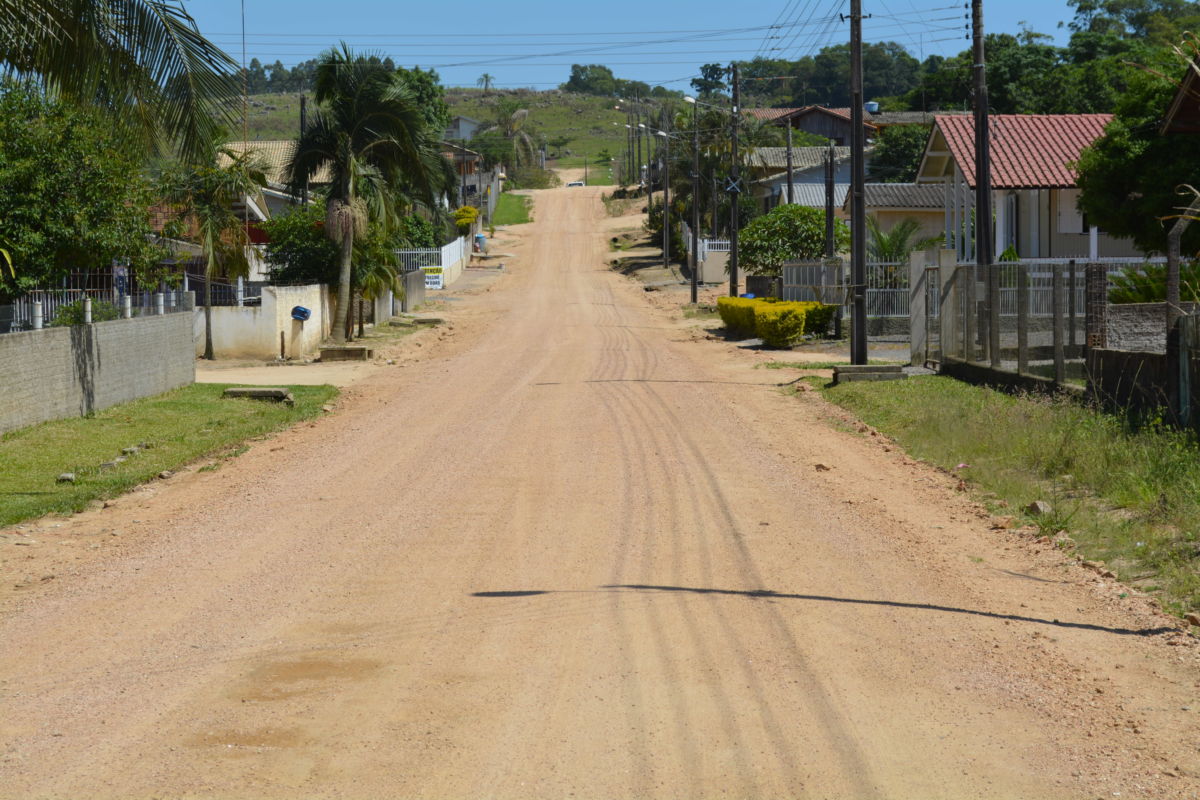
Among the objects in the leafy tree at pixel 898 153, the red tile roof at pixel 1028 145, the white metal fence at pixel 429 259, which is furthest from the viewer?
the leafy tree at pixel 898 153

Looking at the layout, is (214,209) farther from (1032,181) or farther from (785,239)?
(785,239)

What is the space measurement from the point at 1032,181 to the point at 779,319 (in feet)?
29.8

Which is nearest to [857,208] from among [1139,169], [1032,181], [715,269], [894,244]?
[1139,169]

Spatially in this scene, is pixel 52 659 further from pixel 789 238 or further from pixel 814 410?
pixel 789 238

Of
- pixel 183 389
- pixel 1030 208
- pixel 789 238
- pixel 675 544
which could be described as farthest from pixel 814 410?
pixel 789 238

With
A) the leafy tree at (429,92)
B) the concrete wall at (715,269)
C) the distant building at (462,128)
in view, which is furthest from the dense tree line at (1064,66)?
the distant building at (462,128)

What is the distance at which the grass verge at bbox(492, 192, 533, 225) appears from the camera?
4225 inches

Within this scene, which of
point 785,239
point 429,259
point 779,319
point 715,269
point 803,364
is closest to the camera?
point 803,364

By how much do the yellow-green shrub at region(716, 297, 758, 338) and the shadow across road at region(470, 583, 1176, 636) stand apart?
26558 millimetres

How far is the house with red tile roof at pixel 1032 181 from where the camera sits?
35156 mm

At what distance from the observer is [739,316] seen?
35812mm

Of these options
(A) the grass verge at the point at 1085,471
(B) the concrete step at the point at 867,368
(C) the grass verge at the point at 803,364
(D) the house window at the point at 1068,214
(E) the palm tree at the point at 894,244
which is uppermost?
(D) the house window at the point at 1068,214

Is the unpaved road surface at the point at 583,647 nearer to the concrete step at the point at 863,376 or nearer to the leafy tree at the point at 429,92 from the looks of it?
the concrete step at the point at 863,376

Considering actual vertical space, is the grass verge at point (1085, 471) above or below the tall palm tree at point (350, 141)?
below
